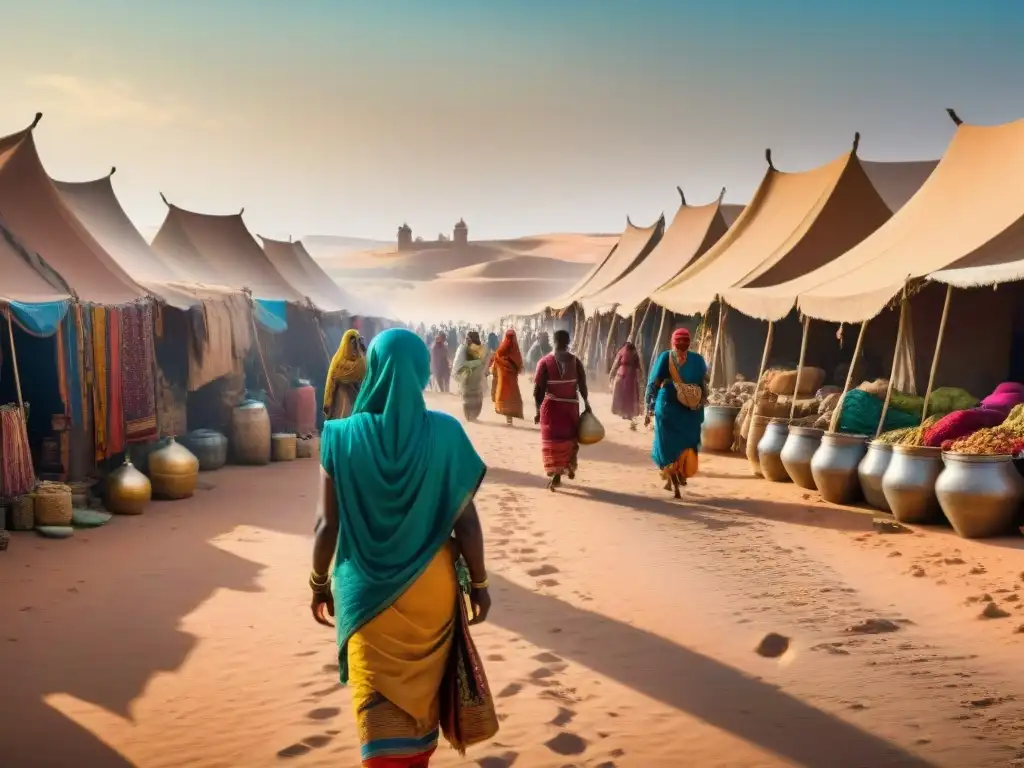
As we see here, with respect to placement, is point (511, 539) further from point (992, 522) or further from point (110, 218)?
point (110, 218)

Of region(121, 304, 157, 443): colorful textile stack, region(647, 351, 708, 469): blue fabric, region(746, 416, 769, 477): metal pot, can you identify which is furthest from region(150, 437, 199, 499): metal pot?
region(746, 416, 769, 477): metal pot

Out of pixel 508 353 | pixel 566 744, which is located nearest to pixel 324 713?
pixel 566 744

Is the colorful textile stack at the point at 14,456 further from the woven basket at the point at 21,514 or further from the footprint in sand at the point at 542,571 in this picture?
the footprint in sand at the point at 542,571

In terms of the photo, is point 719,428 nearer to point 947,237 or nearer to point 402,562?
point 947,237

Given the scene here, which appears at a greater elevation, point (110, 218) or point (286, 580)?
point (110, 218)

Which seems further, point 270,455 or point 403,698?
point 270,455

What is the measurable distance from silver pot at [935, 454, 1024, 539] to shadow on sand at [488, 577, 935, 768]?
123 inches

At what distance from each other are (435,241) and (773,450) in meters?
99.2

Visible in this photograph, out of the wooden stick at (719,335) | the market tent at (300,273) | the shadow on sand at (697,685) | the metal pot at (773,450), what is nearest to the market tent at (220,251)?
the market tent at (300,273)

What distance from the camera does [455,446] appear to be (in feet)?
8.92

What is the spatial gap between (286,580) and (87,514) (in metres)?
2.75

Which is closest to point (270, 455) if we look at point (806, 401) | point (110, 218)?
point (110, 218)

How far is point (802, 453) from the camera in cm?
876

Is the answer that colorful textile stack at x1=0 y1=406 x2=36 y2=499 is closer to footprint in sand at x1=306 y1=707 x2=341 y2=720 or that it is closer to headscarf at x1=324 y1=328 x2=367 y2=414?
headscarf at x1=324 y1=328 x2=367 y2=414
